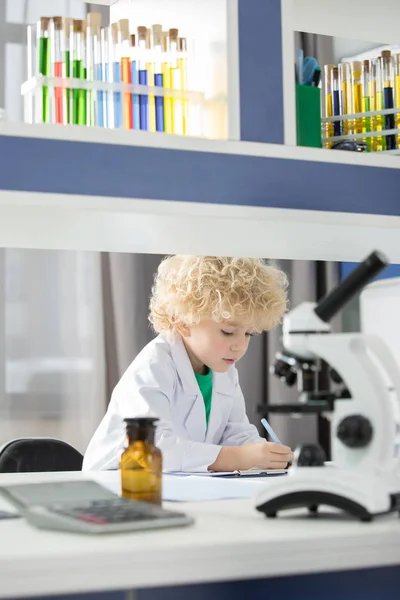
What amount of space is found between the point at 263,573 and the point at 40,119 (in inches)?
35.6

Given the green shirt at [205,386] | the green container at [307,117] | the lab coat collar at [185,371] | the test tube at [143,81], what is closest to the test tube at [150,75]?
the test tube at [143,81]

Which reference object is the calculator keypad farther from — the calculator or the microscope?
the microscope

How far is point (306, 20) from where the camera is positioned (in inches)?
71.2

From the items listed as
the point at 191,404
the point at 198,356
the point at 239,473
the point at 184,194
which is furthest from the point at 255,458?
the point at 184,194

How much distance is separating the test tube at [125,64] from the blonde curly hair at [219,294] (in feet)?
2.33

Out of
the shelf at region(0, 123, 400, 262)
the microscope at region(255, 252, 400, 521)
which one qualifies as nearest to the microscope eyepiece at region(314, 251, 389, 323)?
the microscope at region(255, 252, 400, 521)

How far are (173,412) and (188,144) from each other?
834 mm

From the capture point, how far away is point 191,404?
2.18 metres

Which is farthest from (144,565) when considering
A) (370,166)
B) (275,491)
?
(370,166)

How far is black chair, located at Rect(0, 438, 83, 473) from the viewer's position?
2.04 meters

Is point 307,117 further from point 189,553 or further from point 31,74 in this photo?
point 189,553

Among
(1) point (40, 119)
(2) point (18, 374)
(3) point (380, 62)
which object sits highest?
(3) point (380, 62)

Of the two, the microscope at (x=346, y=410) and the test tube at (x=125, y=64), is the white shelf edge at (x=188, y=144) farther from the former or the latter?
the microscope at (x=346, y=410)

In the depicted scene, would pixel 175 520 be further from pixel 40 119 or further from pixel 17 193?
pixel 40 119
